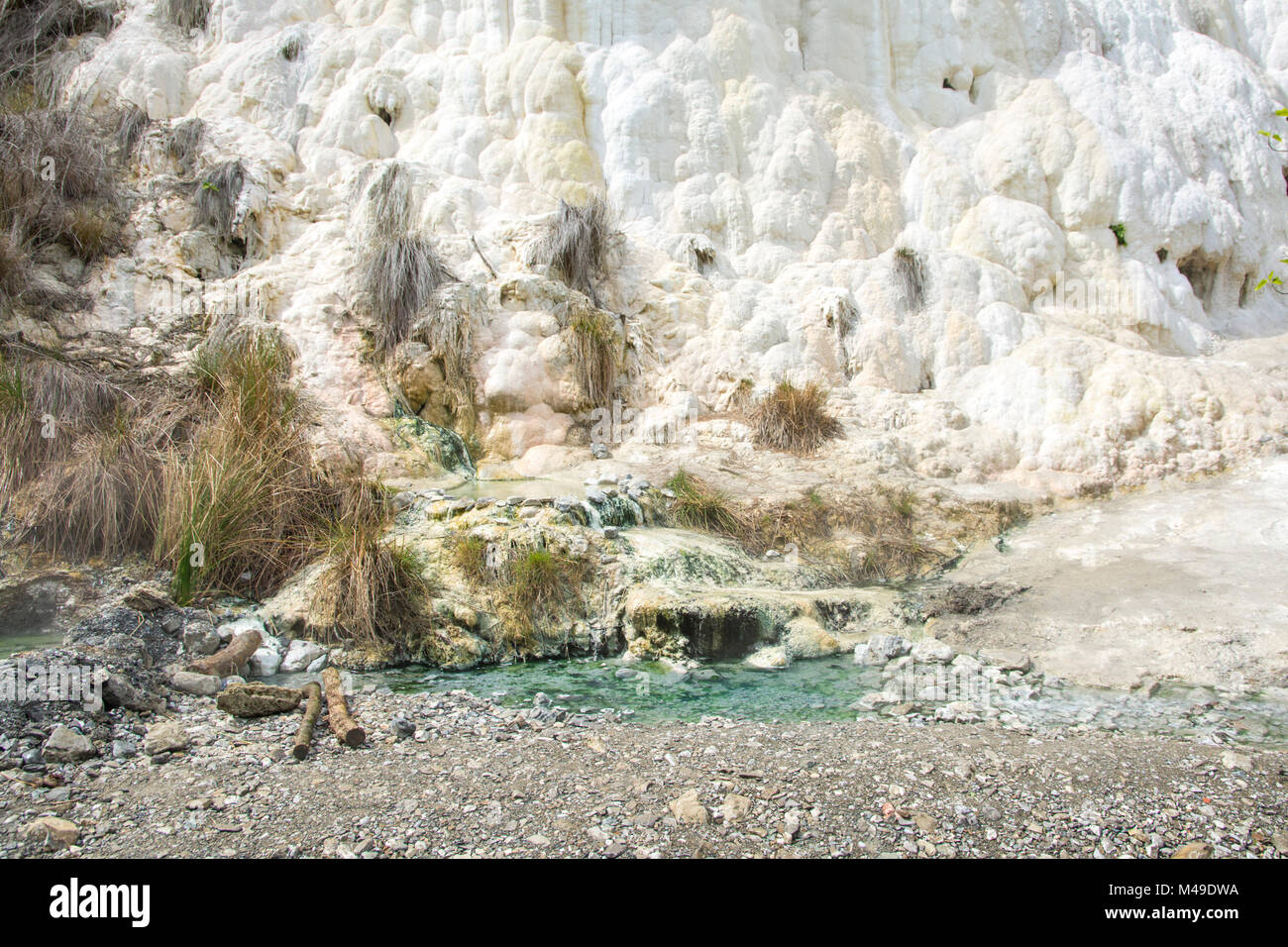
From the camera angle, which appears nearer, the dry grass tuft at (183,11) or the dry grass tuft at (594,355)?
the dry grass tuft at (594,355)

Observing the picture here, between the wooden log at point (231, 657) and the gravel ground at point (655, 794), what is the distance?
0.50 m

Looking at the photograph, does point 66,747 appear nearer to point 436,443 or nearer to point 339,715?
point 339,715

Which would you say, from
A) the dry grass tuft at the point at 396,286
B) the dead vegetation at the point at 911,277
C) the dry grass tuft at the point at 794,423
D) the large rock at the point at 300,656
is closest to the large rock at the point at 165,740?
the large rock at the point at 300,656

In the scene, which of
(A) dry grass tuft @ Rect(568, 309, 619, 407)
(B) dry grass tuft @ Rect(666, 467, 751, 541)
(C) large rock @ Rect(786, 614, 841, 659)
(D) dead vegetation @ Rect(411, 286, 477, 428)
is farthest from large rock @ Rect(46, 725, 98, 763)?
(A) dry grass tuft @ Rect(568, 309, 619, 407)

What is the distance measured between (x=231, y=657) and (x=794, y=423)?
4751mm

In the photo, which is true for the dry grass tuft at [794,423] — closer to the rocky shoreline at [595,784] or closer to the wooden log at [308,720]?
the rocky shoreline at [595,784]

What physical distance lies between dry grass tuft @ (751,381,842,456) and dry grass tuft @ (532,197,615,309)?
212 centimetres

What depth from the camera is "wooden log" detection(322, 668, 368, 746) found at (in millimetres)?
2982

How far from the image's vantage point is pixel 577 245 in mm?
7543

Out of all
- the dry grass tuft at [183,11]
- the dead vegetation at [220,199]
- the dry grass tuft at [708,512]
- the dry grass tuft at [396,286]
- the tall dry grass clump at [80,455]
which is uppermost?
the dry grass tuft at [183,11]

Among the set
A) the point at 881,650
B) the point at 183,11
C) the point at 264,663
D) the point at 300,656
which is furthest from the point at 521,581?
the point at 183,11

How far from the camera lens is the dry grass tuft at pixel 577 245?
7.54 meters

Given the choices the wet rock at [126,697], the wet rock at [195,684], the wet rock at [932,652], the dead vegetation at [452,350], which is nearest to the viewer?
the wet rock at [126,697]

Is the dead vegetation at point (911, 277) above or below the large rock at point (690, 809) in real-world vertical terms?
above
